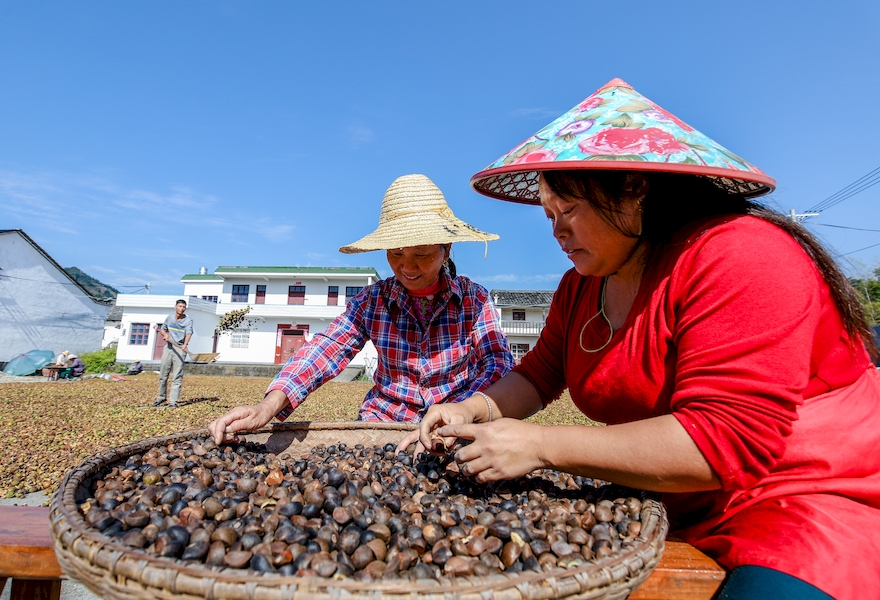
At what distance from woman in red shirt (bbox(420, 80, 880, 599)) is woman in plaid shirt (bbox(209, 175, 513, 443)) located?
1360 mm

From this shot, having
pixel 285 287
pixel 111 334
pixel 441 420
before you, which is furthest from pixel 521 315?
pixel 441 420

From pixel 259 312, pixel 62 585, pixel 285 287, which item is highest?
pixel 285 287

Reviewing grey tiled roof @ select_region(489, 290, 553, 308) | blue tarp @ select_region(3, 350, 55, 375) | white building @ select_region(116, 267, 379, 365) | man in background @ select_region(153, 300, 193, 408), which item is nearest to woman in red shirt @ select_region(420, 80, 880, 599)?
man in background @ select_region(153, 300, 193, 408)

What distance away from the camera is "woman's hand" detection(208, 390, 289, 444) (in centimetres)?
224

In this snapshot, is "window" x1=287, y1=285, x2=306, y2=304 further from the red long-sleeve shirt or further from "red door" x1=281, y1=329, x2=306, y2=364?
the red long-sleeve shirt

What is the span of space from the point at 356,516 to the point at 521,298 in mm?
37912

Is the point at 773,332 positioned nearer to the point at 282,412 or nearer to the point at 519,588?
the point at 519,588

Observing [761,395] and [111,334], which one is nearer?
[761,395]

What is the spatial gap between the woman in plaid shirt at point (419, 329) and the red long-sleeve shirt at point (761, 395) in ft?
4.99

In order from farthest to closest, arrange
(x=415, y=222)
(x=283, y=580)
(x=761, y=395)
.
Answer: (x=415, y=222) → (x=761, y=395) → (x=283, y=580)

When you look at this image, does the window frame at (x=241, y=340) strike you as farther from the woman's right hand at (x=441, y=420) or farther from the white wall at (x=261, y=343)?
the woman's right hand at (x=441, y=420)

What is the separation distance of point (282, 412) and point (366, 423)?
0.48m

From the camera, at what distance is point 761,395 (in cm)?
117

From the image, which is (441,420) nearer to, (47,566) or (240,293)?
(47,566)
